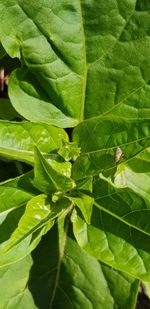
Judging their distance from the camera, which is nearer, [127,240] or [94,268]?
[127,240]

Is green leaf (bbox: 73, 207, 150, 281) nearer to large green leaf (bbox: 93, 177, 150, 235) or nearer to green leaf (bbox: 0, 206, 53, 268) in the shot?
large green leaf (bbox: 93, 177, 150, 235)

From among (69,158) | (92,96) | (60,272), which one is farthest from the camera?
(60,272)

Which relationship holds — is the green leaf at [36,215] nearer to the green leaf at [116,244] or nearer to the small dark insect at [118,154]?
the green leaf at [116,244]

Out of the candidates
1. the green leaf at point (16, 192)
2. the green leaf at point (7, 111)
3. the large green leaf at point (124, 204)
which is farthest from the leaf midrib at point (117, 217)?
the green leaf at point (7, 111)

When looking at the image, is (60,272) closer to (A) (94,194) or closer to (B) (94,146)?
(A) (94,194)

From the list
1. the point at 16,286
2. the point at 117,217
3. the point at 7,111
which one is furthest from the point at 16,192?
the point at 7,111

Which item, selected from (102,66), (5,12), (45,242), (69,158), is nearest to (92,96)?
(102,66)

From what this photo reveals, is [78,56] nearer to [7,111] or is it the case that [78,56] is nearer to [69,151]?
[69,151]
